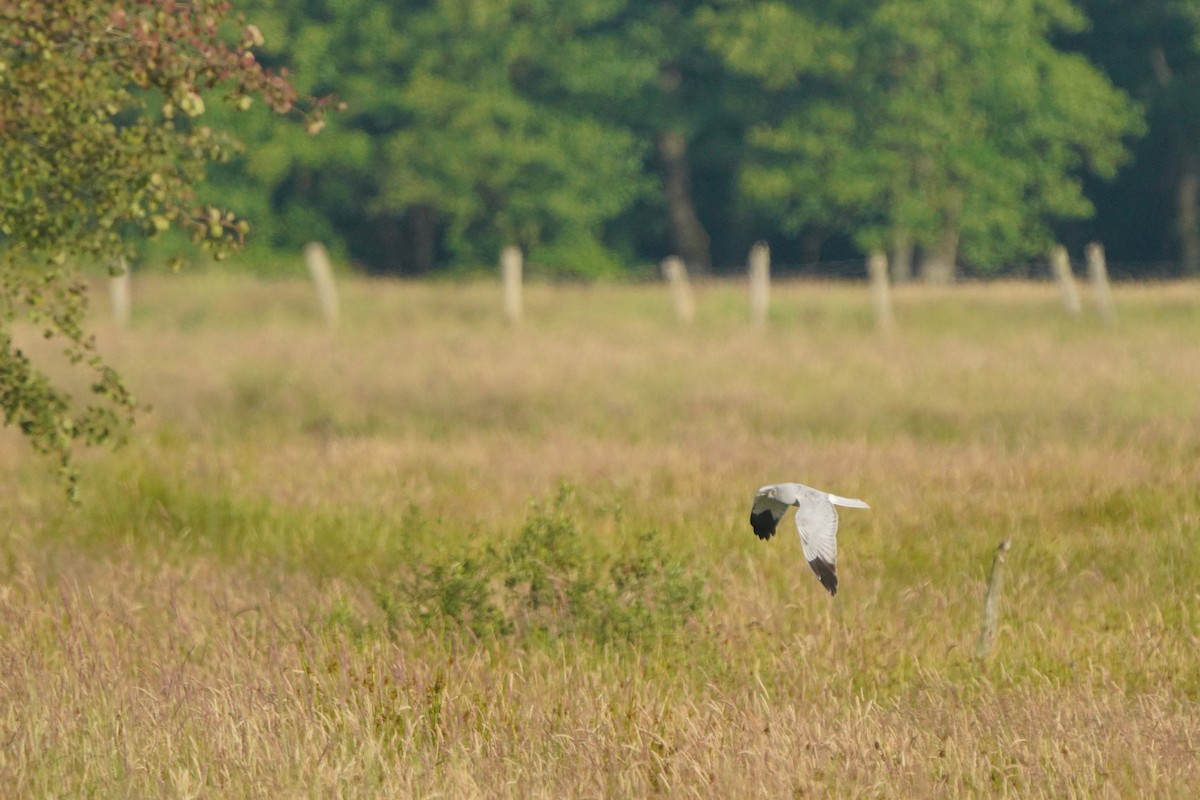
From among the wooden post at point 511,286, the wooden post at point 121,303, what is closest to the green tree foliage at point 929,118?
the wooden post at point 511,286

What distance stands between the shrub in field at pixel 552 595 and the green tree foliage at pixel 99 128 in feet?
5.50

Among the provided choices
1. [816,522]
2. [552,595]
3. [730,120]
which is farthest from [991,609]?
[730,120]

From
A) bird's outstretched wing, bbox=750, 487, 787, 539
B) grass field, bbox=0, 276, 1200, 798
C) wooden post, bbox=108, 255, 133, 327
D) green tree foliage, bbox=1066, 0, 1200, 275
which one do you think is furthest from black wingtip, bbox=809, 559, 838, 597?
green tree foliage, bbox=1066, 0, 1200, 275

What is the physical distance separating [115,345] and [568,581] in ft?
54.0

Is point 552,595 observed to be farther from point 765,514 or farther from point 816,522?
point 816,522

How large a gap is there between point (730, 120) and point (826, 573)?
1588 inches

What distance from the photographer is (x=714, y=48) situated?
4100 cm

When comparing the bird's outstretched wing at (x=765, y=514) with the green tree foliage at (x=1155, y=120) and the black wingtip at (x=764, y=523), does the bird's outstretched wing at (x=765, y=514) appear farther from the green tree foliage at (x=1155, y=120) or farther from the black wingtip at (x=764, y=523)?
the green tree foliage at (x=1155, y=120)

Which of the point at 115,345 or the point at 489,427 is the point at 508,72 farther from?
the point at 489,427

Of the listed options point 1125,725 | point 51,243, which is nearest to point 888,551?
point 1125,725

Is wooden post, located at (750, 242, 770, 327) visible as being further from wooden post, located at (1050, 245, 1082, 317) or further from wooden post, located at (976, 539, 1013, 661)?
wooden post, located at (976, 539, 1013, 661)

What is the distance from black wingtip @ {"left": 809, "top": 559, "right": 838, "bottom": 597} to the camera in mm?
4906

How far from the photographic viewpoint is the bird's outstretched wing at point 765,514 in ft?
18.2

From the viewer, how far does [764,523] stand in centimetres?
559
